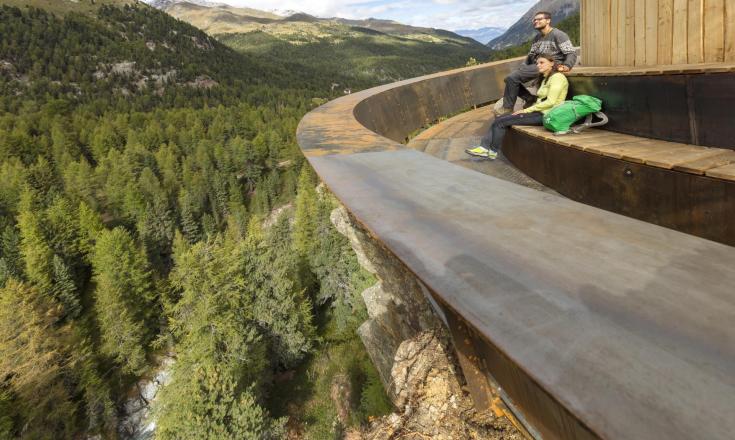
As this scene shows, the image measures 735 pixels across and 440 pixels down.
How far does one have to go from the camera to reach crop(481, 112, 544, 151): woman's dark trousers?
19.6ft

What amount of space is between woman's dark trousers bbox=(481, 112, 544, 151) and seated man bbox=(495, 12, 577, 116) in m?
0.88

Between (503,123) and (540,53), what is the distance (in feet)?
5.50

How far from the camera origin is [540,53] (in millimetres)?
6969

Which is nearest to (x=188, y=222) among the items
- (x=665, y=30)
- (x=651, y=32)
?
(x=651, y=32)

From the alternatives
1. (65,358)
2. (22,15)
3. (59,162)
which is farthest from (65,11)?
(65,358)

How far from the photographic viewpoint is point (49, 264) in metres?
45.3

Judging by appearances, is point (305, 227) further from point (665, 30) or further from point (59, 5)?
point (59, 5)

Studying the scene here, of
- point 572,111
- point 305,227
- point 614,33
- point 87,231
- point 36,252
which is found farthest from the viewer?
point 87,231

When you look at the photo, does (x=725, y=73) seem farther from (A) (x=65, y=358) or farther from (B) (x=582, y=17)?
(A) (x=65, y=358)

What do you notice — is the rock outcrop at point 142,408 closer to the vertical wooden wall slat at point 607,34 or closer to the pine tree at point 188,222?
the pine tree at point 188,222

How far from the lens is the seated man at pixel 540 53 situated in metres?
6.56

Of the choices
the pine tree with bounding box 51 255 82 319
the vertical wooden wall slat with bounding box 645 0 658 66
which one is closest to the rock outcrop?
the pine tree with bounding box 51 255 82 319

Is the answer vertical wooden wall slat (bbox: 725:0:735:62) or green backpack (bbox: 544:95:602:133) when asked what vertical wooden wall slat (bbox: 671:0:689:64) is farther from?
green backpack (bbox: 544:95:602:133)

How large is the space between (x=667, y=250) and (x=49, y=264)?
5607 centimetres
